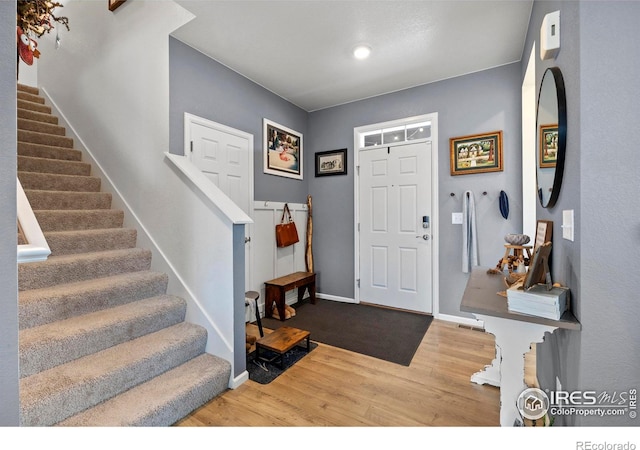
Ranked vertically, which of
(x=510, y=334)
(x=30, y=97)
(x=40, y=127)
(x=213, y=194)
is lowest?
(x=510, y=334)

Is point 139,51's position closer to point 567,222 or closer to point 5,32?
point 5,32

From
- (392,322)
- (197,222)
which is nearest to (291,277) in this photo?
(392,322)

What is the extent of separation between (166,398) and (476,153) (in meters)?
3.32

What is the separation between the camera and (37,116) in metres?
3.07

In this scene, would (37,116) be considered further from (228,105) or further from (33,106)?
(228,105)

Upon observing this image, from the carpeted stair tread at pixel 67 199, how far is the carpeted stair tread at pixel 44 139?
2.89 feet

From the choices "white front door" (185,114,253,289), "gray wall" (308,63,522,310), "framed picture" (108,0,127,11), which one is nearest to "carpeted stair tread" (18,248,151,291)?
"white front door" (185,114,253,289)

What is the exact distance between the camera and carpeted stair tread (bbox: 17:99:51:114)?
310 cm

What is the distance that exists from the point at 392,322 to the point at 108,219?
9.71 ft

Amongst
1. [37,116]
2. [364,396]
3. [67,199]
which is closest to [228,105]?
[67,199]

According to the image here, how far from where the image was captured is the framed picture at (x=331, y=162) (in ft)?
12.5

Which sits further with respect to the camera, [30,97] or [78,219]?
[30,97]
